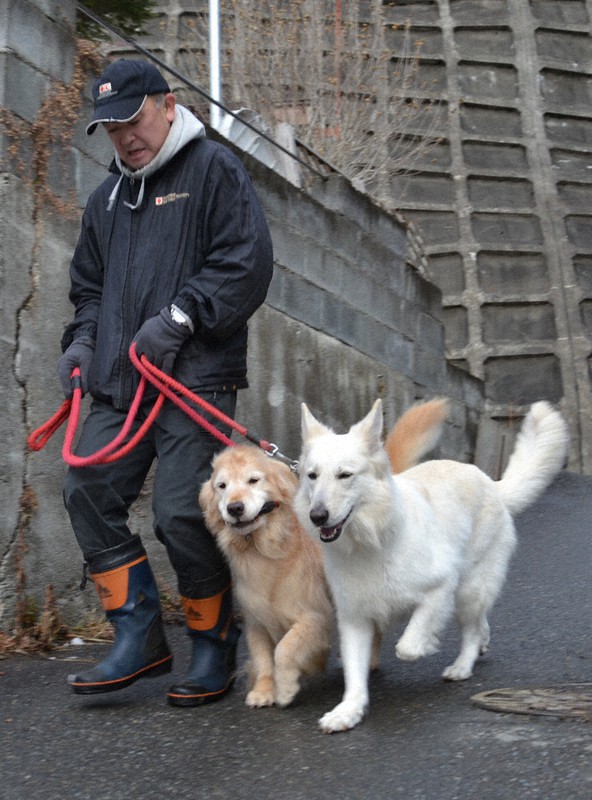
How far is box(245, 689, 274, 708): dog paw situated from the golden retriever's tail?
3.81ft

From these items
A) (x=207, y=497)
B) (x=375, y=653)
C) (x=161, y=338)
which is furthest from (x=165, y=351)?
(x=375, y=653)

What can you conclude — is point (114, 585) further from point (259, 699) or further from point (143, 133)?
Result: point (143, 133)

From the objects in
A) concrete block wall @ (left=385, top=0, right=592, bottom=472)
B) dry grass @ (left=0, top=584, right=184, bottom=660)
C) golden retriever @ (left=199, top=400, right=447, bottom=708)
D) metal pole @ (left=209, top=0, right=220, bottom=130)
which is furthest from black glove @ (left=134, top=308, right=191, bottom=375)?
concrete block wall @ (left=385, top=0, right=592, bottom=472)

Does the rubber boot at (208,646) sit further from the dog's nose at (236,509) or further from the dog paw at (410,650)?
the dog paw at (410,650)

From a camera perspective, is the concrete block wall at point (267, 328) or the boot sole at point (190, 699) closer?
the boot sole at point (190, 699)

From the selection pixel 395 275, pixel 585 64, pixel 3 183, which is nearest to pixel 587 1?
pixel 585 64

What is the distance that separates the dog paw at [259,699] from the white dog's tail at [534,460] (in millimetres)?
1421

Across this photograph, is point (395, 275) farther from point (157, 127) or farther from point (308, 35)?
point (157, 127)

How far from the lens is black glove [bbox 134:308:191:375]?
407 cm

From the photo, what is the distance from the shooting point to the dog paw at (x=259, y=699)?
4176 millimetres

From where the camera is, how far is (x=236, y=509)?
13.3ft

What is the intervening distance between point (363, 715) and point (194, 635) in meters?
0.72

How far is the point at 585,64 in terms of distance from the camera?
50.4 ft

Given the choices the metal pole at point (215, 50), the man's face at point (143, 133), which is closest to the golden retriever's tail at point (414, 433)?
the man's face at point (143, 133)
